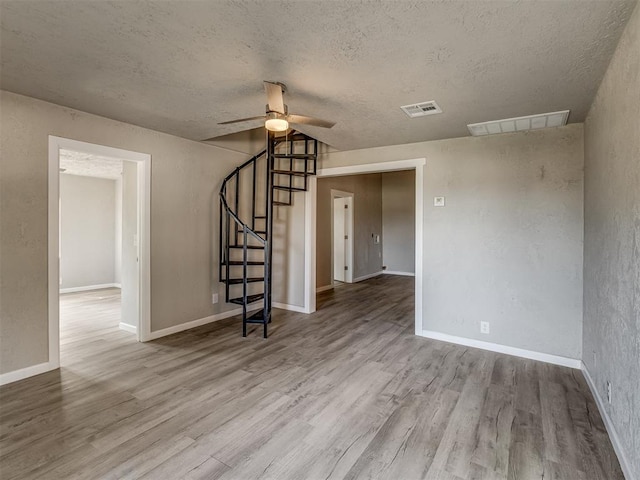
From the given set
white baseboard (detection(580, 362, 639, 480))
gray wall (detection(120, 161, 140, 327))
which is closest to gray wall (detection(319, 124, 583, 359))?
white baseboard (detection(580, 362, 639, 480))

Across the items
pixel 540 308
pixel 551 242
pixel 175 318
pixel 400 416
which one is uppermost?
pixel 551 242

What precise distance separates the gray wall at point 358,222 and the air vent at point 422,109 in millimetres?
3459

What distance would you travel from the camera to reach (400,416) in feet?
7.39

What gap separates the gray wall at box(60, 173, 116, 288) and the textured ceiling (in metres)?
0.29

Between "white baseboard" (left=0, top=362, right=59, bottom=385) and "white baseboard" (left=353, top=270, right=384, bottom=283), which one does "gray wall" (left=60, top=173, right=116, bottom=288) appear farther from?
"white baseboard" (left=353, top=270, right=384, bottom=283)

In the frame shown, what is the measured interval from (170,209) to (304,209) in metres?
1.87

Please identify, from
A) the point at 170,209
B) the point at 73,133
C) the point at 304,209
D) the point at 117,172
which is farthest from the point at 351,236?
the point at 73,133

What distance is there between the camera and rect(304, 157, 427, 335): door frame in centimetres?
394

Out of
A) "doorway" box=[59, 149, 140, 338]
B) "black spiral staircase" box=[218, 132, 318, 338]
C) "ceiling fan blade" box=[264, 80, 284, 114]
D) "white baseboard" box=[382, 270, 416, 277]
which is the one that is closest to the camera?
"ceiling fan blade" box=[264, 80, 284, 114]

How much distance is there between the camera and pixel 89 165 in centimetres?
572

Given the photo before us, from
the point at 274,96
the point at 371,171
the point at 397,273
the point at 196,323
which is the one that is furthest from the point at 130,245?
the point at 397,273

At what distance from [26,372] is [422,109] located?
409 centimetres

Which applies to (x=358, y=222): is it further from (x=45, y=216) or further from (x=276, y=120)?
(x=45, y=216)

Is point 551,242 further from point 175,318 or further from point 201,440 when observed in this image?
→ point 175,318
